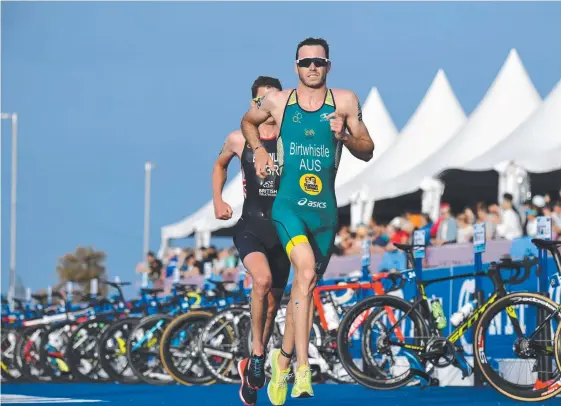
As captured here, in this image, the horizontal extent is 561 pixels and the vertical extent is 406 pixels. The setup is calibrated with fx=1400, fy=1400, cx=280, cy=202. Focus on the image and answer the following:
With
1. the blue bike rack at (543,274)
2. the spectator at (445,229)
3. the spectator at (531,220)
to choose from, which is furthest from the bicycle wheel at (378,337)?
the spectator at (445,229)

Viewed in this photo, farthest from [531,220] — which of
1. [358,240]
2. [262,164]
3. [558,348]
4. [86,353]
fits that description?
[262,164]

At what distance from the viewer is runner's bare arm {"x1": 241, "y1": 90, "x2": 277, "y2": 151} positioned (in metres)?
7.86

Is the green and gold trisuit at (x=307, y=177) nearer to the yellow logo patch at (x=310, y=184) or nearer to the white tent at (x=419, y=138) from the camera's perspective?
the yellow logo patch at (x=310, y=184)

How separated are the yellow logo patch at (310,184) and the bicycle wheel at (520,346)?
199 centimetres

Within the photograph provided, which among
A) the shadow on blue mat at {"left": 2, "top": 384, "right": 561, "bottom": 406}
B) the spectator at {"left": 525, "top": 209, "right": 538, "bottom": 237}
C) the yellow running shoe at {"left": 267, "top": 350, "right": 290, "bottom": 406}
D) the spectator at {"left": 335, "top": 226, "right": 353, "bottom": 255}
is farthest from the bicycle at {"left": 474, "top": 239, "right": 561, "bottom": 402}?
the spectator at {"left": 335, "top": 226, "right": 353, "bottom": 255}

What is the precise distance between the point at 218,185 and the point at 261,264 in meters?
1.06

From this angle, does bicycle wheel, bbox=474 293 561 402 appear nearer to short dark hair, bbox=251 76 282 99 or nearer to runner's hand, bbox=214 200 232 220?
runner's hand, bbox=214 200 232 220

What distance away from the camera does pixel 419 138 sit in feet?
107

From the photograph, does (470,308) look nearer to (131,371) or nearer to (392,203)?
(131,371)

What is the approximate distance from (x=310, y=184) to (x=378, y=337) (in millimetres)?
3295

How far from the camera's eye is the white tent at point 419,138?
104ft

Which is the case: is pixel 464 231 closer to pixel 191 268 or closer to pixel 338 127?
pixel 191 268

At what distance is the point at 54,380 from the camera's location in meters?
17.4

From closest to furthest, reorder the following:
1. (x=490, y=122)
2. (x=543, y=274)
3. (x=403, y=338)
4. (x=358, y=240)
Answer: (x=543, y=274) < (x=403, y=338) < (x=358, y=240) < (x=490, y=122)
